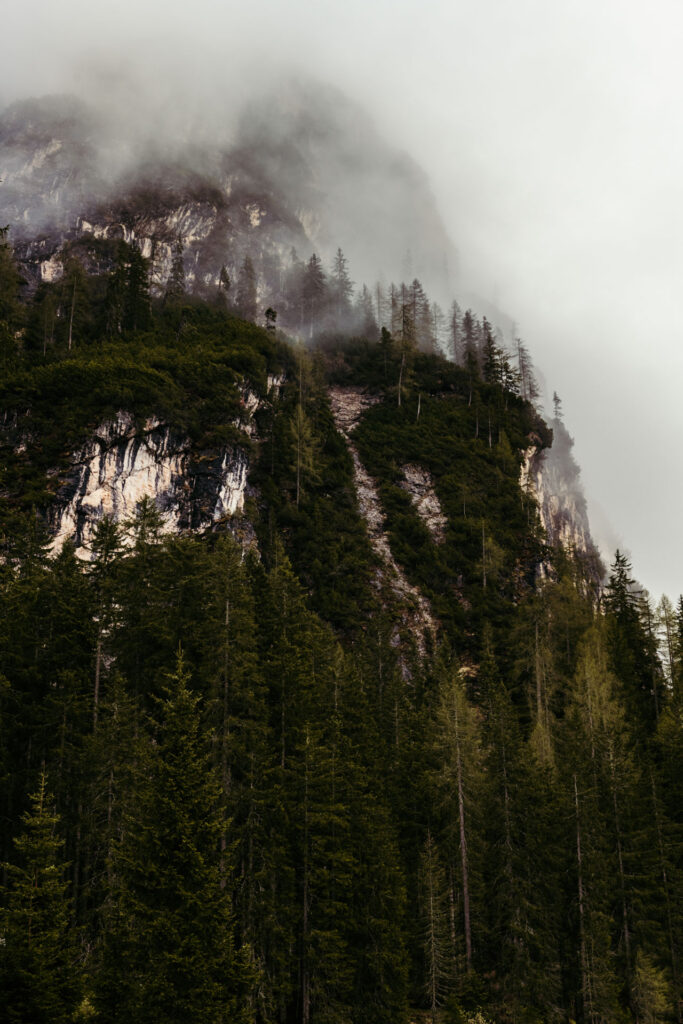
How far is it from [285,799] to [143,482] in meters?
33.1

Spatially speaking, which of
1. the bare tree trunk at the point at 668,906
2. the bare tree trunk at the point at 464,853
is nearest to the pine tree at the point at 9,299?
the bare tree trunk at the point at 464,853

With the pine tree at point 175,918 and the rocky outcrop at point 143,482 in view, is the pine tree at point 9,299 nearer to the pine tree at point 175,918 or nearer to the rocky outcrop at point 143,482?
the rocky outcrop at point 143,482

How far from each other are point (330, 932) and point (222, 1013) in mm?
8434

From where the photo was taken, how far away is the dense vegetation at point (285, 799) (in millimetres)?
17938

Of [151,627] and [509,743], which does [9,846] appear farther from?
[509,743]

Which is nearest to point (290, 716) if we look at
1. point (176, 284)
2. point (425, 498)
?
point (425, 498)

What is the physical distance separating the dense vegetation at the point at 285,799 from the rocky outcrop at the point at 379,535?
14.8 feet

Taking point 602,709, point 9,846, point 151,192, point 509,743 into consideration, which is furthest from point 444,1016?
point 151,192

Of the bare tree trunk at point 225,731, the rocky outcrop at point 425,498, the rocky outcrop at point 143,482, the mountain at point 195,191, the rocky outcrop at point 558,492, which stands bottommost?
the bare tree trunk at point 225,731

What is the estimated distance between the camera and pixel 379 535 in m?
70.4

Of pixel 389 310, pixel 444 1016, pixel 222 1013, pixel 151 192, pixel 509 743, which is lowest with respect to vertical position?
pixel 444 1016

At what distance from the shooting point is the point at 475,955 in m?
29.6

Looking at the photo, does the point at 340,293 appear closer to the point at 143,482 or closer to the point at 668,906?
the point at 143,482

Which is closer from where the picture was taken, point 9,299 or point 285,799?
point 285,799
